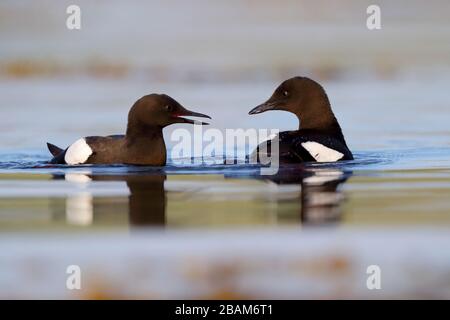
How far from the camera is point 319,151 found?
13.1 meters

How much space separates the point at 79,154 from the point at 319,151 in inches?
96.7

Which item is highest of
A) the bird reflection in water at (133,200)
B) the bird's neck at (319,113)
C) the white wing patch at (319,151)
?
the bird's neck at (319,113)

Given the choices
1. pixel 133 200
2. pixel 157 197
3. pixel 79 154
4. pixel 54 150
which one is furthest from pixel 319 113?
pixel 133 200

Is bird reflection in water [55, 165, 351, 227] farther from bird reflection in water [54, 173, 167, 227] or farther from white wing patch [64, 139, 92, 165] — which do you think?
white wing patch [64, 139, 92, 165]

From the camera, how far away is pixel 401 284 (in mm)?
7727

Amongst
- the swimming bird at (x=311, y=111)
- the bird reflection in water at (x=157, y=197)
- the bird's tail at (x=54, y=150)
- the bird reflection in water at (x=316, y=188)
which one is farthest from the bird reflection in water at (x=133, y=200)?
the swimming bird at (x=311, y=111)

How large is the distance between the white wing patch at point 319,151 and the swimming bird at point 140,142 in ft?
3.64

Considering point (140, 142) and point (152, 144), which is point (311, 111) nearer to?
point (152, 144)

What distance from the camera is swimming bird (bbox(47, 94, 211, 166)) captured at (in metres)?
13.1

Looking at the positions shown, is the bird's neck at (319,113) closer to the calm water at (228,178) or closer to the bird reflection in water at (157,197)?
the calm water at (228,178)

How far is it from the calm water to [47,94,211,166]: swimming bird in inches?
7.1

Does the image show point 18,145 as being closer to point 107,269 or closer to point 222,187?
point 222,187

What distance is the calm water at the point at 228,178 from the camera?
967cm
